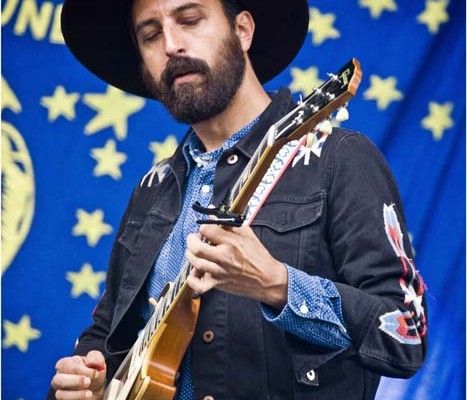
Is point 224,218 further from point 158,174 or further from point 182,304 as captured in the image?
point 158,174

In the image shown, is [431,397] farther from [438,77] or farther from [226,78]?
[226,78]

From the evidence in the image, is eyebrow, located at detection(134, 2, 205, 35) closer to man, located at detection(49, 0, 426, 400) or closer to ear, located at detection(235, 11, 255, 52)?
man, located at detection(49, 0, 426, 400)

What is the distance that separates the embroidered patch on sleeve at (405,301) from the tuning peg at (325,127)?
305mm

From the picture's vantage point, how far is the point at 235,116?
7.64ft

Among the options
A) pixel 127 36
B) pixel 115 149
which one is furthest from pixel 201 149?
pixel 115 149

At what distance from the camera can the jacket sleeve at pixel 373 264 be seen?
1882 mm

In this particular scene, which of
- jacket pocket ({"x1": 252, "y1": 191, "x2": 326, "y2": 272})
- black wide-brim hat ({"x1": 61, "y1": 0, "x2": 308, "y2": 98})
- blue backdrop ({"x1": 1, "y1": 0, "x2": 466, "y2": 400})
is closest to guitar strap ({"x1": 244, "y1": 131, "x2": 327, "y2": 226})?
jacket pocket ({"x1": 252, "y1": 191, "x2": 326, "y2": 272})

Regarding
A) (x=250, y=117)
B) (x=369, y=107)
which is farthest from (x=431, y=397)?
(x=250, y=117)

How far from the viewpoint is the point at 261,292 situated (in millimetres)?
1812

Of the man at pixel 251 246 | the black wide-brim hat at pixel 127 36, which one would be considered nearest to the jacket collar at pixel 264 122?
the man at pixel 251 246

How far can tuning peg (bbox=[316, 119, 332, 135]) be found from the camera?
1.74m

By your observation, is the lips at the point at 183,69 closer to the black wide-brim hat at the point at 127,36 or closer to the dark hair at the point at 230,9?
the dark hair at the point at 230,9

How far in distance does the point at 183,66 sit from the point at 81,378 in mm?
680

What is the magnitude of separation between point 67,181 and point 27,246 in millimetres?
221
